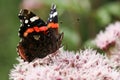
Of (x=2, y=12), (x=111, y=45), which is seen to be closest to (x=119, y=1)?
(x=111, y=45)

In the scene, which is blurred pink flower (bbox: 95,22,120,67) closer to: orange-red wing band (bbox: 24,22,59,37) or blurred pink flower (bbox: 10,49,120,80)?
blurred pink flower (bbox: 10,49,120,80)

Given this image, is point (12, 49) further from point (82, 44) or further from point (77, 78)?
point (77, 78)

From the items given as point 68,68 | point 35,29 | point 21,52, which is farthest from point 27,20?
point 68,68

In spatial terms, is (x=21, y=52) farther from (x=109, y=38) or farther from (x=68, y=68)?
(x=109, y=38)

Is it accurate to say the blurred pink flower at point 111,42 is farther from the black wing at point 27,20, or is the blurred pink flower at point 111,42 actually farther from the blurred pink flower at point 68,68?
the black wing at point 27,20

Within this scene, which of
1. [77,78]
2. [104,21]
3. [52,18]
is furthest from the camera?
[104,21]

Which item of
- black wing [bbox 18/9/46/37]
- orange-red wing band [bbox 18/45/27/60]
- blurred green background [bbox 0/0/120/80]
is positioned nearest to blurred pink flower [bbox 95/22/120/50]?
blurred green background [bbox 0/0/120/80]
